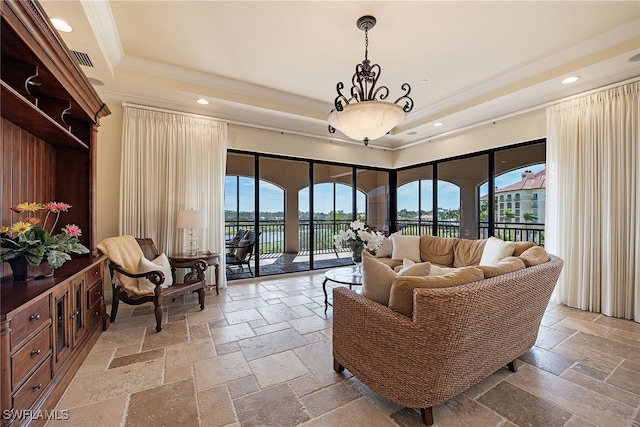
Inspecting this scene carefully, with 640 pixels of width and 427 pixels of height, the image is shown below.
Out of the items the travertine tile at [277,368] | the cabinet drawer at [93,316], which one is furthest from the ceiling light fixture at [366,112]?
the cabinet drawer at [93,316]

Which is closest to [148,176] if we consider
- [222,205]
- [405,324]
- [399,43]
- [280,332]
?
[222,205]

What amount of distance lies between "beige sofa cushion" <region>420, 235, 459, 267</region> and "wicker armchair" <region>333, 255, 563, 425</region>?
2.22 m

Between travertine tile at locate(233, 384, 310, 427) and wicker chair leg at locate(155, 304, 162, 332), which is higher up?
wicker chair leg at locate(155, 304, 162, 332)

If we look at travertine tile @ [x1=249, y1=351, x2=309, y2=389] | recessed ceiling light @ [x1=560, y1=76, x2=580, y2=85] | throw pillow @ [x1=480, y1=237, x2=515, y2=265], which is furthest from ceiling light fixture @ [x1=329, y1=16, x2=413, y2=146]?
travertine tile @ [x1=249, y1=351, x2=309, y2=389]

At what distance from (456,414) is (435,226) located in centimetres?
466

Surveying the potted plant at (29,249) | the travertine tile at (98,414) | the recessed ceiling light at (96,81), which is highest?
the recessed ceiling light at (96,81)

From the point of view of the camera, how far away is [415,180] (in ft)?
21.0

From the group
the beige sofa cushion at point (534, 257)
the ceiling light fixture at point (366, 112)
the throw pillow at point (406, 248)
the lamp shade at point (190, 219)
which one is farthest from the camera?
the throw pillow at point (406, 248)

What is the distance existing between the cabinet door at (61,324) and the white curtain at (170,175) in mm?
1976

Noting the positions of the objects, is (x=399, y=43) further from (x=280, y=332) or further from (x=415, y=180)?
(x=415, y=180)

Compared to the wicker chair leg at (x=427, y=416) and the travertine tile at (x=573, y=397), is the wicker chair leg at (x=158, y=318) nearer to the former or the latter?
the wicker chair leg at (x=427, y=416)

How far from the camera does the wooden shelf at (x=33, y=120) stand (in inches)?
67.1

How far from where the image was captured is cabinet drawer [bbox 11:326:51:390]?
1.45 m

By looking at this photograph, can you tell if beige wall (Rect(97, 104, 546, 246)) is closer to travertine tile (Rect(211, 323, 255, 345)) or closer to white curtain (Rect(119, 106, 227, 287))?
white curtain (Rect(119, 106, 227, 287))
